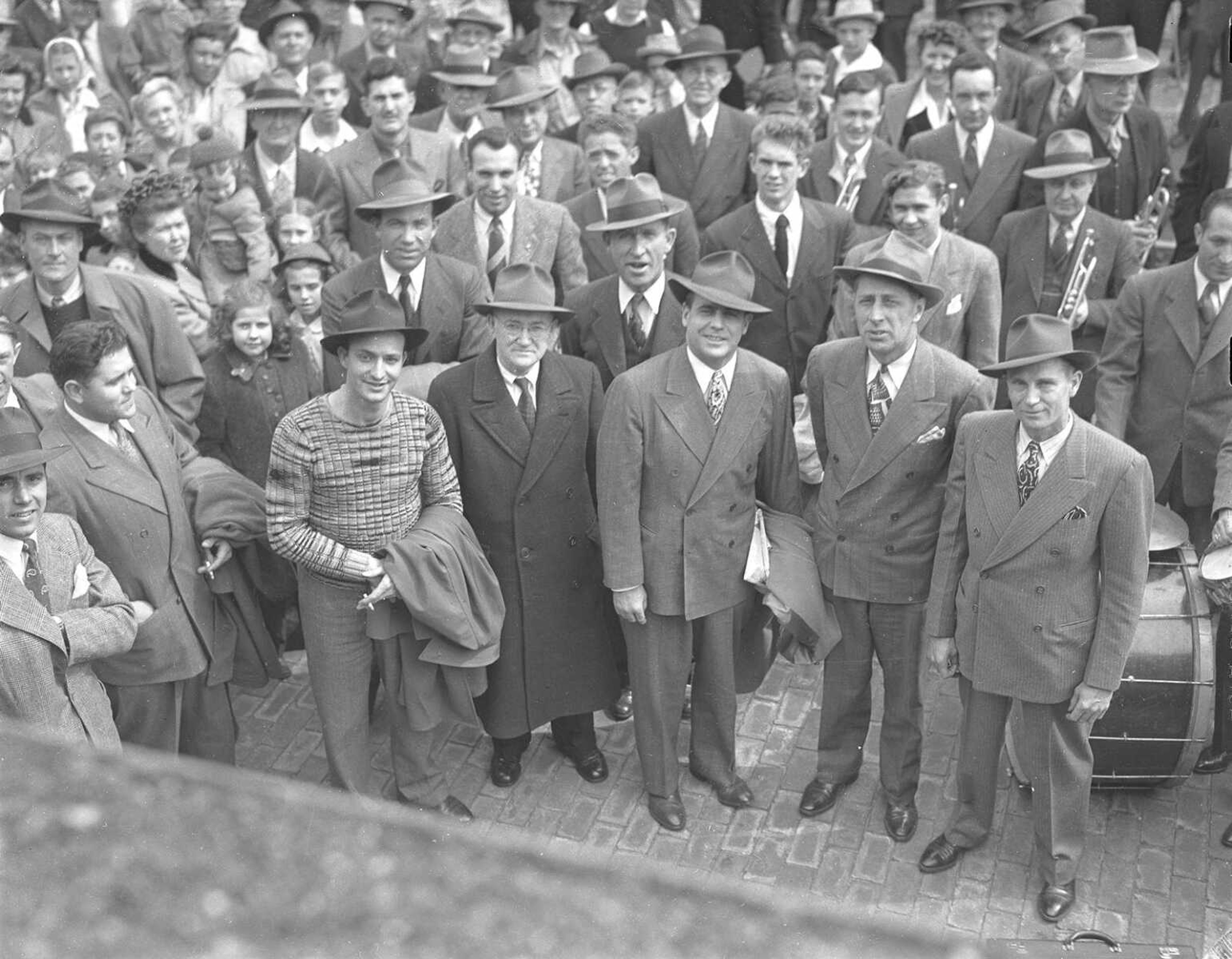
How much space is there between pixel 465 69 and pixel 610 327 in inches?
146

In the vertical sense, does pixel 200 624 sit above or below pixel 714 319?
below

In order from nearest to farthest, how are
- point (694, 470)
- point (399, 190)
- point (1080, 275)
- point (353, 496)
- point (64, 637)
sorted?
point (64, 637) → point (353, 496) → point (694, 470) → point (399, 190) → point (1080, 275)

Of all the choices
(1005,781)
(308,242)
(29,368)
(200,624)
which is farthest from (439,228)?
(1005,781)

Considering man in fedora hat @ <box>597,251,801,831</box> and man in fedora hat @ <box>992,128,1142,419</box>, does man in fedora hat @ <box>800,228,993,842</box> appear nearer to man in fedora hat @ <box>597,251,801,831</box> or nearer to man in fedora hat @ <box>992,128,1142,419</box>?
man in fedora hat @ <box>597,251,801,831</box>

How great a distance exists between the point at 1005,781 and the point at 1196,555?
1239 millimetres

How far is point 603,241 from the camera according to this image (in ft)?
23.3

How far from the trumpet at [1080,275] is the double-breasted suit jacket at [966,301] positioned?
708mm

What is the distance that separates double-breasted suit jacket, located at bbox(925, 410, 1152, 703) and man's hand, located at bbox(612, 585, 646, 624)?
1.15 metres

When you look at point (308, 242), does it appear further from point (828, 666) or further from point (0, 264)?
point (828, 666)

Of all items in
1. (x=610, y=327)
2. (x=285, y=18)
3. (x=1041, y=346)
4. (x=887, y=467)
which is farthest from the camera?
(x=285, y=18)

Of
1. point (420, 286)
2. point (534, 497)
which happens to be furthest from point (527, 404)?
point (420, 286)

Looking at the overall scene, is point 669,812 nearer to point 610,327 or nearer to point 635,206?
point 610,327

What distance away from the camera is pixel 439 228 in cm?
688

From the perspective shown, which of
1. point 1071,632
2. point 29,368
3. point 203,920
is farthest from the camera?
point 29,368
